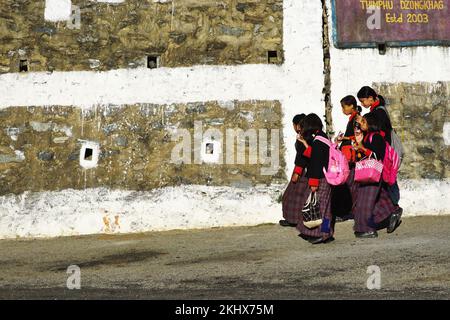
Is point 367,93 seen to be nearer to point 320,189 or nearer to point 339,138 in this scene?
point 339,138

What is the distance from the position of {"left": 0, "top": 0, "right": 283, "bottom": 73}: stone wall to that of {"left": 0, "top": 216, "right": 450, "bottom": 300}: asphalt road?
107 inches

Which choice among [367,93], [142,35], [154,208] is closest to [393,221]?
[367,93]

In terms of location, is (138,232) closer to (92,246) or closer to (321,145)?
(92,246)

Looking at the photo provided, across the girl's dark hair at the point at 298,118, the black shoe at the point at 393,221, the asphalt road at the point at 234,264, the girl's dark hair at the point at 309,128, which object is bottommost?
the asphalt road at the point at 234,264

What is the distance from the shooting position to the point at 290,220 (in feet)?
36.1

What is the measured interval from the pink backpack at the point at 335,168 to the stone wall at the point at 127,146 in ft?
7.88

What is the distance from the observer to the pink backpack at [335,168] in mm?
9414

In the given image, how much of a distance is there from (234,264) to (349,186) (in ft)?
7.31

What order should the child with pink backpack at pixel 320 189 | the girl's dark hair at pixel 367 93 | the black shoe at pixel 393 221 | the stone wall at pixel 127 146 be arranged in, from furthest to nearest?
the stone wall at pixel 127 146
the girl's dark hair at pixel 367 93
the black shoe at pixel 393 221
the child with pink backpack at pixel 320 189

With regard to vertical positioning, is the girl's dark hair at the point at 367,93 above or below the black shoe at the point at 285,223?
above

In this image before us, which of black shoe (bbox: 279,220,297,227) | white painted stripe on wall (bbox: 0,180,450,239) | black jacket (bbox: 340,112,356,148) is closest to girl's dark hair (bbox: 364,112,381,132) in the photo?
black jacket (bbox: 340,112,356,148)

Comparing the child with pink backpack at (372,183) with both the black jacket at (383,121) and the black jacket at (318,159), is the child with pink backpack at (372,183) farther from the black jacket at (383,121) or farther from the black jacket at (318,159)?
the black jacket at (318,159)

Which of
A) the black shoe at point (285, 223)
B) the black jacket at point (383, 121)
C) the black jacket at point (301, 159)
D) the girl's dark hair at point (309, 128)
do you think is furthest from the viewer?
the black shoe at point (285, 223)

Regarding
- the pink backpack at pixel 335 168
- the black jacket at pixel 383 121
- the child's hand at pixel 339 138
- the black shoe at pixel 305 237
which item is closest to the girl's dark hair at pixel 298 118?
the child's hand at pixel 339 138
